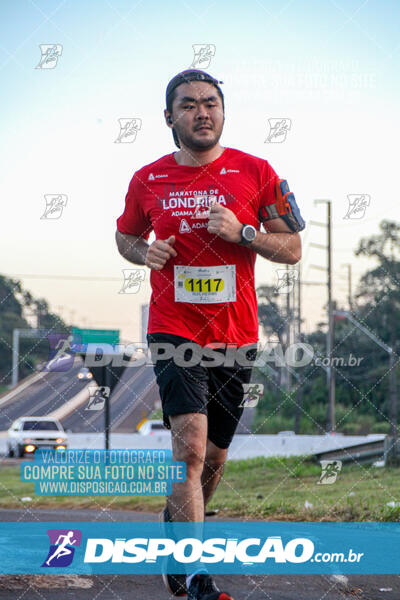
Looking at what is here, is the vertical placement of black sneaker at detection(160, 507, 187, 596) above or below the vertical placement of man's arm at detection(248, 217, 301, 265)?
below

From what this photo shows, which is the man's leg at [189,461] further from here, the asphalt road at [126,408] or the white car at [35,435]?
the asphalt road at [126,408]

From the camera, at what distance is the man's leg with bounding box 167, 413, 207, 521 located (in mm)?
3615

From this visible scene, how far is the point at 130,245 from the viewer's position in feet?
14.7

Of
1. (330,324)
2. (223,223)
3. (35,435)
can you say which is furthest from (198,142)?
(35,435)

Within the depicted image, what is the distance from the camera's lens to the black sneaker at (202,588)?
3212mm

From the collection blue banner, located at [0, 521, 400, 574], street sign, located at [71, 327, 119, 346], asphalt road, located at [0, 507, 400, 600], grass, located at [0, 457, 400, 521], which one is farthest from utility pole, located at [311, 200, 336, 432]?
asphalt road, located at [0, 507, 400, 600]

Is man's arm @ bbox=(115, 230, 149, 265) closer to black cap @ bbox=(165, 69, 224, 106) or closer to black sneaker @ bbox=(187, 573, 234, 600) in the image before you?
black cap @ bbox=(165, 69, 224, 106)

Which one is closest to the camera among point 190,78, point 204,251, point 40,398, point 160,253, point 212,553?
point 160,253

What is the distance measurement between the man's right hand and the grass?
13.8 ft

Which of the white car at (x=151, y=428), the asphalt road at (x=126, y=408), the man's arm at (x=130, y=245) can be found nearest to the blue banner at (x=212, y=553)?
the man's arm at (x=130, y=245)

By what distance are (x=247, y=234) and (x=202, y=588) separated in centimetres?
162

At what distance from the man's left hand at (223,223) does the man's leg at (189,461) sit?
85 centimetres

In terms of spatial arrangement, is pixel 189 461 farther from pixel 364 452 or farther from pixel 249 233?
pixel 364 452

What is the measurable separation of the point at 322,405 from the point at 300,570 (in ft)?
110
